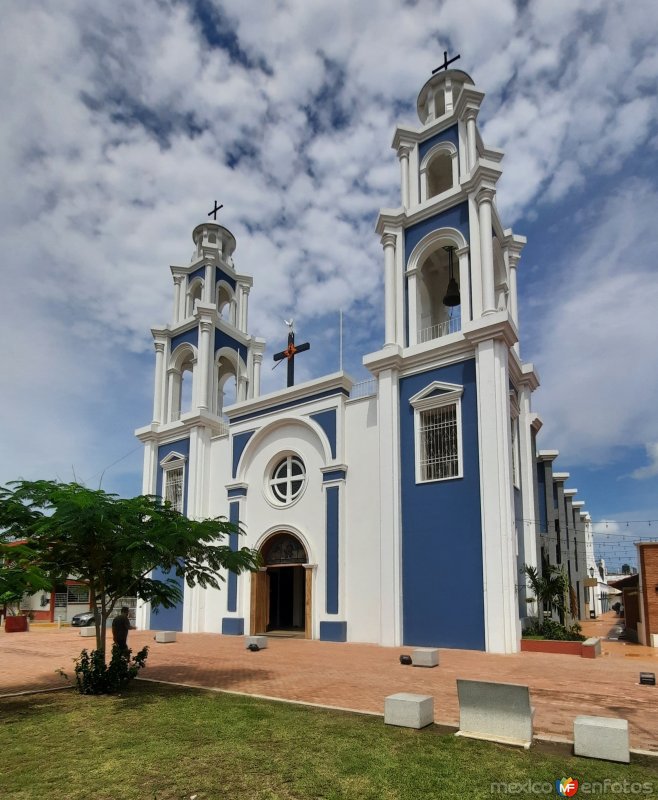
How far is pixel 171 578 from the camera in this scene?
24266 mm

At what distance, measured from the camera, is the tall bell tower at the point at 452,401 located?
1602cm

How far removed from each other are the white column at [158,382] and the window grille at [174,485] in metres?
2.54

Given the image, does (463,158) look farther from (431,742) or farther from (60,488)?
(431,742)

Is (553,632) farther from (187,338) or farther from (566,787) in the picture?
(187,338)

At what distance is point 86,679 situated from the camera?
9.93 meters

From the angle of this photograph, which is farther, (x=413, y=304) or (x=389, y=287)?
(x=389, y=287)

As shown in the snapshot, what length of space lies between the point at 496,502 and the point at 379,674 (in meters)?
5.92

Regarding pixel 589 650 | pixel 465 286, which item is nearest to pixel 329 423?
pixel 465 286

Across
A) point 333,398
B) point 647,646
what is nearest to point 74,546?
point 333,398

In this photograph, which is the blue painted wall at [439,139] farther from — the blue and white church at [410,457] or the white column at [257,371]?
the white column at [257,371]

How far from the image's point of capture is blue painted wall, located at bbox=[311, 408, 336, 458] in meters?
20.5

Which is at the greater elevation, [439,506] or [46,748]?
[439,506]

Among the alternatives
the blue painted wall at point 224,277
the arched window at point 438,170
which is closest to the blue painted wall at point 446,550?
the arched window at point 438,170

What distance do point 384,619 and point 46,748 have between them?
11.7 meters
